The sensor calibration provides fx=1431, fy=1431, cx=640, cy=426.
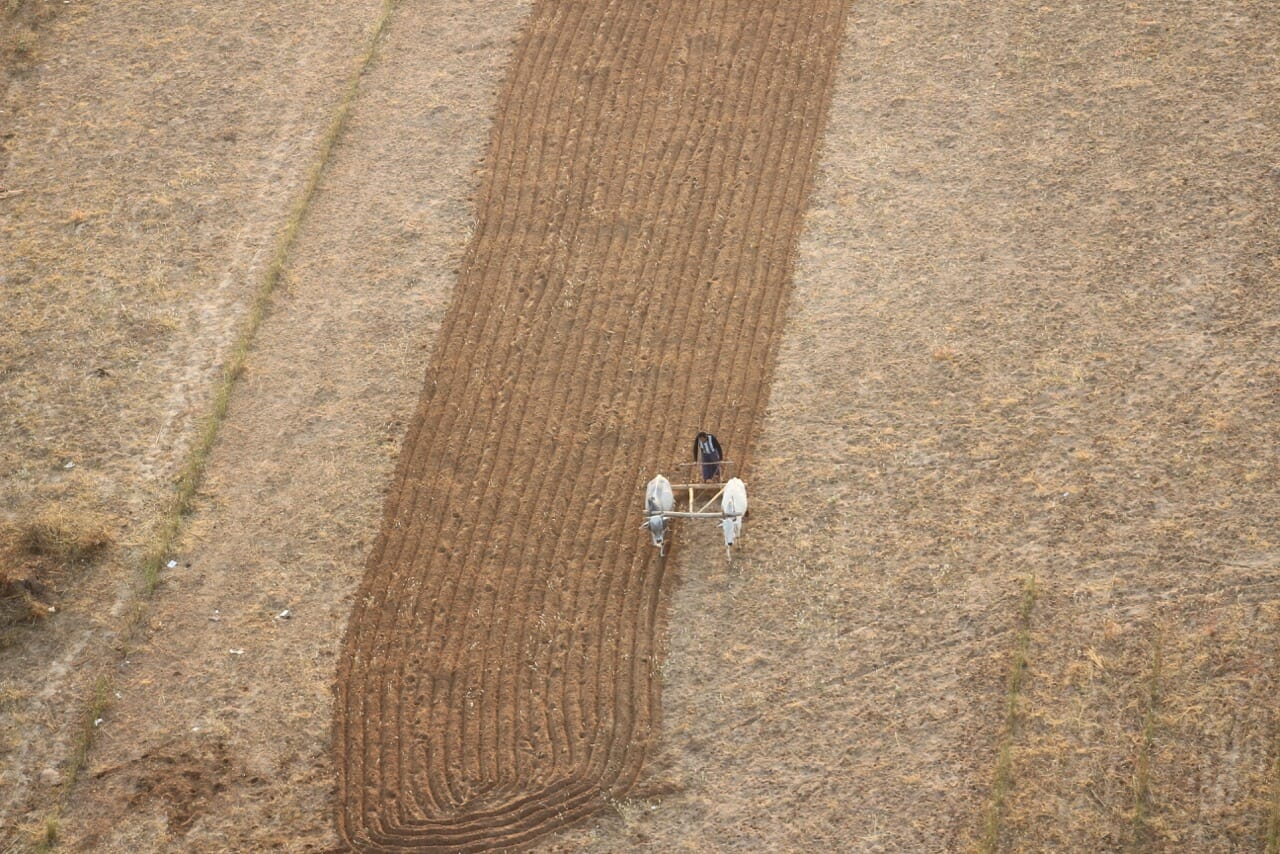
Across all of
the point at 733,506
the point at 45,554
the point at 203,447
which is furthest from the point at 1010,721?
the point at 45,554

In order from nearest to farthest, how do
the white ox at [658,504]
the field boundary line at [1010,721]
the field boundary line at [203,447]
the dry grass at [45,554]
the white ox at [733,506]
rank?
the field boundary line at [1010,721] < the field boundary line at [203,447] < the white ox at [733,506] < the white ox at [658,504] < the dry grass at [45,554]

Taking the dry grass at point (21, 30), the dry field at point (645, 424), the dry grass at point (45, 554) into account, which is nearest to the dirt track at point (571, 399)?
the dry field at point (645, 424)

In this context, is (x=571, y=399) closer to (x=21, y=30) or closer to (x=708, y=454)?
(x=708, y=454)

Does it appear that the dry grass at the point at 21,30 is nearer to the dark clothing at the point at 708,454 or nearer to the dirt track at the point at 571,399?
the dirt track at the point at 571,399

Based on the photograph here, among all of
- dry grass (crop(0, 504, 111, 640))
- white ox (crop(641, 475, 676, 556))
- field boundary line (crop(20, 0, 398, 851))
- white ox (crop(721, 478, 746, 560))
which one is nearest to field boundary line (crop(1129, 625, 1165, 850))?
white ox (crop(721, 478, 746, 560))

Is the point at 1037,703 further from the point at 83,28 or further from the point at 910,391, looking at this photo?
the point at 83,28

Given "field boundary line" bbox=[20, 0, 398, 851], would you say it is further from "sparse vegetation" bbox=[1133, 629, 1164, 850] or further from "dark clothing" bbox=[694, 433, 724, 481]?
"sparse vegetation" bbox=[1133, 629, 1164, 850]
